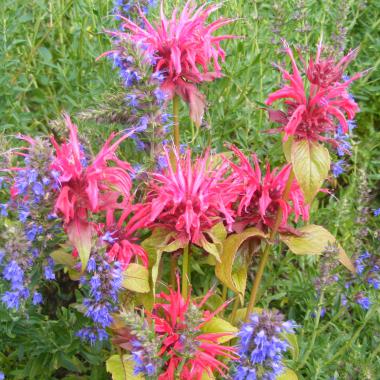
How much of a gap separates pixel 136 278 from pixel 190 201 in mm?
255

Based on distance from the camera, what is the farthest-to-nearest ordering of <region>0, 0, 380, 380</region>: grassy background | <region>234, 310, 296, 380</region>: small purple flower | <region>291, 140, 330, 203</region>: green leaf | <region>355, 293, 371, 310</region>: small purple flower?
1. <region>0, 0, 380, 380</region>: grassy background
2. <region>355, 293, 371, 310</region>: small purple flower
3. <region>291, 140, 330, 203</region>: green leaf
4. <region>234, 310, 296, 380</region>: small purple flower

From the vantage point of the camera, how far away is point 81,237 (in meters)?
1.59

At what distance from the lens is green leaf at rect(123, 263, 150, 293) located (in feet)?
5.64

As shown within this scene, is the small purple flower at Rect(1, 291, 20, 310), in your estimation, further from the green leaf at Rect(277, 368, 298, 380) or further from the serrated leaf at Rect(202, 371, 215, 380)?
the green leaf at Rect(277, 368, 298, 380)

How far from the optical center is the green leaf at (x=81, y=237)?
155 centimetres

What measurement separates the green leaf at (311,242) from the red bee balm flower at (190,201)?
204mm

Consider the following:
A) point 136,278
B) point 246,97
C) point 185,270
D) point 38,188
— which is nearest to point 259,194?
point 185,270

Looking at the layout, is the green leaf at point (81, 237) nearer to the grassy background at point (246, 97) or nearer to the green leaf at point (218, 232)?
the green leaf at point (218, 232)

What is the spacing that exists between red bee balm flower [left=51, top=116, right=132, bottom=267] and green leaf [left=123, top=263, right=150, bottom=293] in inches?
6.7

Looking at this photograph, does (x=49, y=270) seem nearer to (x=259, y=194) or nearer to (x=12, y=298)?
(x=12, y=298)

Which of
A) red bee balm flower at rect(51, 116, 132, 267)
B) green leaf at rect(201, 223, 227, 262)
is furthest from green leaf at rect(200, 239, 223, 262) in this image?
red bee balm flower at rect(51, 116, 132, 267)

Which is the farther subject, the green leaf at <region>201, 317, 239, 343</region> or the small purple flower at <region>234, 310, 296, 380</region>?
the green leaf at <region>201, 317, 239, 343</region>

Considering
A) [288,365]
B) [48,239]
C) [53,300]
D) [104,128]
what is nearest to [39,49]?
[104,128]

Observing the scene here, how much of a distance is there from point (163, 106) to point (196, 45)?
Result: 9.6 inches
